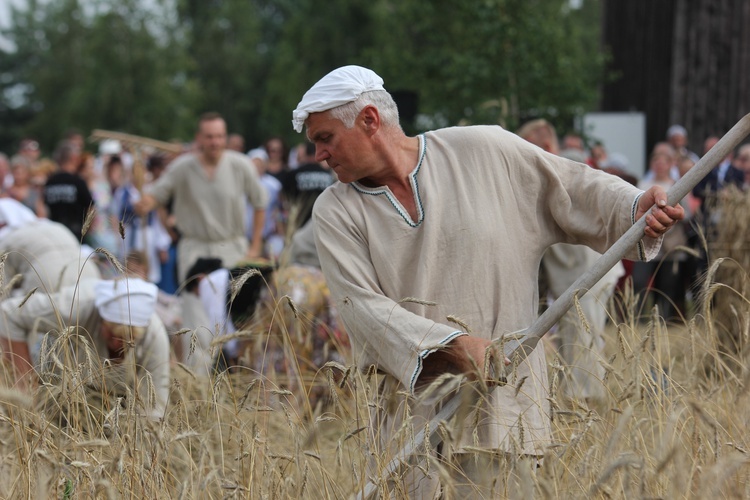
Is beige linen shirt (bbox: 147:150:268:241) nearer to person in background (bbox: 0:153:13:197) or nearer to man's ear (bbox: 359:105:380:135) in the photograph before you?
person in background (bbox: 0:153:13:197)

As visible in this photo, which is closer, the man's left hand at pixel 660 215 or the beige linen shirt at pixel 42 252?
the man's left hand at pixel 660 215

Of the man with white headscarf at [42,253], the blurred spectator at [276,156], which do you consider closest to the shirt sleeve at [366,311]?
the man with white headscarf at [42,253]

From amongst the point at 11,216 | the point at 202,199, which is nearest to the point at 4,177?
the point at 202,199

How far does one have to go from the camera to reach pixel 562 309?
3002 mm

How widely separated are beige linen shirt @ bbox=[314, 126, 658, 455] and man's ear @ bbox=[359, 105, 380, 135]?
0.55ft

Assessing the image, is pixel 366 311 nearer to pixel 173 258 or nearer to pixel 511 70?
pixel 173 258

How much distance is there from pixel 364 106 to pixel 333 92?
9cm

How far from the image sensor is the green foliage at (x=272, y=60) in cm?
1137

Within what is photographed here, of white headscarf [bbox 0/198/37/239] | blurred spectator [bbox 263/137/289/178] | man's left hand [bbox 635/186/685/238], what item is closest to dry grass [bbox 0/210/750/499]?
man's left hand [bbox 635/186/685/238]

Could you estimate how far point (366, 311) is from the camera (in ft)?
10.3

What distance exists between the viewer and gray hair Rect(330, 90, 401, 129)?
3148mm

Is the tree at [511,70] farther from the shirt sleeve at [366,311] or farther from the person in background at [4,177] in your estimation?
the shirt sleeve at [366,311]

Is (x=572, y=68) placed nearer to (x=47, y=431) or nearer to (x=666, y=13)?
(x=666, y=13)

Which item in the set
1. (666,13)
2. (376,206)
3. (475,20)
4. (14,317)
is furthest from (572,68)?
(376,206)
